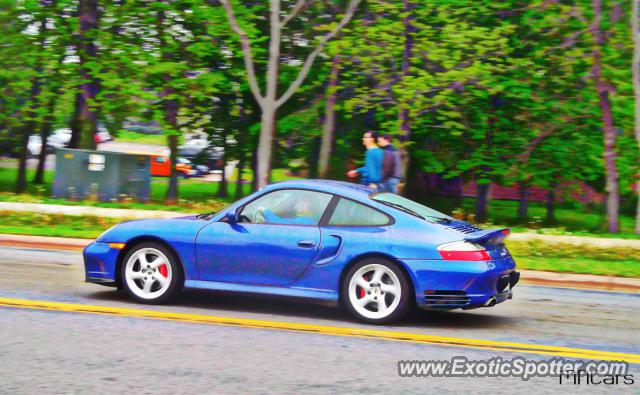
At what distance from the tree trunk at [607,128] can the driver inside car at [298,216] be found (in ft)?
51.9

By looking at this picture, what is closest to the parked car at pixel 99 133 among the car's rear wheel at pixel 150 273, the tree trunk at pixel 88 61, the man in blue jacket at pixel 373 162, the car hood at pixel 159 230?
the tree trunk at pixel 88 61

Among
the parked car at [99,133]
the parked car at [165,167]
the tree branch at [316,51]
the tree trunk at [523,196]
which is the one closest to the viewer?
the tree branch at [316,51]

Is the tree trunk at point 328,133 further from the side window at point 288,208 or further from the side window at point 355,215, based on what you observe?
the side window at point 355,215

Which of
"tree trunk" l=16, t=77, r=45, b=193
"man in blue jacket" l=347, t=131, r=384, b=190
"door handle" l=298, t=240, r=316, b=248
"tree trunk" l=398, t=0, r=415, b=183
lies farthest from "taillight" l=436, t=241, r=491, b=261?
"tree trunk" l=16, t=77, r=45, b=193

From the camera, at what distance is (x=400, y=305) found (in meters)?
7.93

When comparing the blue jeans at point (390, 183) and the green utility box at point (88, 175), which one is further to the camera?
the green utility box at point (88, 175)

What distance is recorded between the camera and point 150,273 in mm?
8648

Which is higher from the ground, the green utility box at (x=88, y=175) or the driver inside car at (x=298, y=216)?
the green utility box at (x=88, y=175)

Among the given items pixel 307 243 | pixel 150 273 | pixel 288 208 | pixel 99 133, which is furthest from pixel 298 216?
pixel 99 133

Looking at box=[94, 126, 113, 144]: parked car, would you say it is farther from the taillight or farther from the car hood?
the taillight

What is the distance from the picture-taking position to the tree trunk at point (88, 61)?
2822 centimetres

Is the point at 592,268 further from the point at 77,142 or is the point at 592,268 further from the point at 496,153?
the point at 77,142

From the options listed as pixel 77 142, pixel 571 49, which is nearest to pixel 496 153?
pixel 571 49

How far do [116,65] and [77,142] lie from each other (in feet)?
23.9
